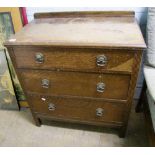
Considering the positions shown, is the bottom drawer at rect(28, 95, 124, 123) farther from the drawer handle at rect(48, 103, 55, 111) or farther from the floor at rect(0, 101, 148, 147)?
the floor at rect(0, 101, 148, 147)

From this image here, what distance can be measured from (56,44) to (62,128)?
0.88m

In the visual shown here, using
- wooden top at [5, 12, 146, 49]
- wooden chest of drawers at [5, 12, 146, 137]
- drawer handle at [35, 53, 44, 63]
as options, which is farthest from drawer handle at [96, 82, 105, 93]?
drawer handle at [35, 53, 44, 63]

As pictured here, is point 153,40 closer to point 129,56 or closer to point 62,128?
point 129,56

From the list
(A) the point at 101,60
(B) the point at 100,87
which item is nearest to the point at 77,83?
(B) the point at 100,87

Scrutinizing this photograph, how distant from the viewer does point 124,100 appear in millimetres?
1182

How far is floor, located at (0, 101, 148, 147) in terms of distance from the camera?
146 centimetres

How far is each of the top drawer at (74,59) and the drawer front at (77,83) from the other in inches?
2.3

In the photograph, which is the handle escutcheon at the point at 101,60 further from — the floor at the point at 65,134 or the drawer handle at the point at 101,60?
the floor at the point at 65,134

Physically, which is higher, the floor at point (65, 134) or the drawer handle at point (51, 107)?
the drawer handle at point (51, 107)

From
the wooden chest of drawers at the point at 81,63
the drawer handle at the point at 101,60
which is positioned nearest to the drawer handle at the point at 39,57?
the wooden chest of drawers at the point at 81,63

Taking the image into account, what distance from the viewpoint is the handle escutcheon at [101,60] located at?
3.24 ft

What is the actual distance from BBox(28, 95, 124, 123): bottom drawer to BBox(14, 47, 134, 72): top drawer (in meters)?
0.30
